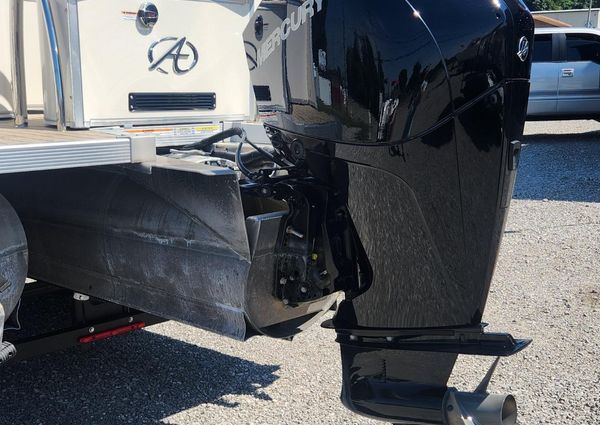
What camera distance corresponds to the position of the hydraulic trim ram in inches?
88.1

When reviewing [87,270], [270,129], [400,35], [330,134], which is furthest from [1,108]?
[400,35]

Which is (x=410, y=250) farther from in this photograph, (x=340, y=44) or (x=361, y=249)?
(x=340, y=44)

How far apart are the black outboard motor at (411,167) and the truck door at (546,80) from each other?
1196cm

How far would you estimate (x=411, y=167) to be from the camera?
2.31 meters

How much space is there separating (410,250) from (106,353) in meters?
2.68

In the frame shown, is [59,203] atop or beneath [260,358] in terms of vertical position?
atop

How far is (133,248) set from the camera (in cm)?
299

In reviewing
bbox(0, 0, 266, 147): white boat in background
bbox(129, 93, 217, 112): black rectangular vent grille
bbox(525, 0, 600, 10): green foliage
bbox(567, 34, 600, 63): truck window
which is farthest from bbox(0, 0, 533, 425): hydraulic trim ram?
bbox(525, 0, 600, 10): green foliage

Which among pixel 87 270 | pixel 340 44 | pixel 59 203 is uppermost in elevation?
pixel 340 44

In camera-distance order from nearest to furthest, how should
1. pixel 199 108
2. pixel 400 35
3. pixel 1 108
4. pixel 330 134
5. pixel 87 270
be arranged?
1. pixel 400 35
2. pixel 330 134
3. pixel 87 270
4. pixel 1 108
5. pixel 199 108

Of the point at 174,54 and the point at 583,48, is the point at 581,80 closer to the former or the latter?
the point at 583,48

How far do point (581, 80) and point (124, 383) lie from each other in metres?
11.6

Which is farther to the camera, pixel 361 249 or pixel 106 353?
pixel 106 353

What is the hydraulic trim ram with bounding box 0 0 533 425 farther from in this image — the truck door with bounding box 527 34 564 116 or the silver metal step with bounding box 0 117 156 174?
the truck door with bounding box 527 34 564 116
